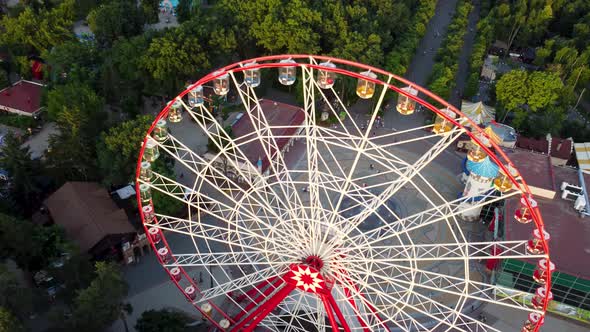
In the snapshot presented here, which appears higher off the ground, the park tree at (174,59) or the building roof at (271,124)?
the park tree at (174,59)

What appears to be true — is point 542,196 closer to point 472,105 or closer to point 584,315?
point 584,315

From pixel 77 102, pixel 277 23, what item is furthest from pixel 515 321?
pixel 77 102

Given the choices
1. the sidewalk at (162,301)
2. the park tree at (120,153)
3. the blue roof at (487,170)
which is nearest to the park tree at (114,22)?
the park tree at (120,153)

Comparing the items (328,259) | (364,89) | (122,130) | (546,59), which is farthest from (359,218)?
(546,59)

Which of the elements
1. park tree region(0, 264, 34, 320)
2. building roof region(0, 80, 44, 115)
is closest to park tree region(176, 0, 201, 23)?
building roof region(0, 80, 44, 115)

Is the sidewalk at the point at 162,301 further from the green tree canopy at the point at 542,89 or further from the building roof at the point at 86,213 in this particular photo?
the green tree canopy at the point at 542,89
